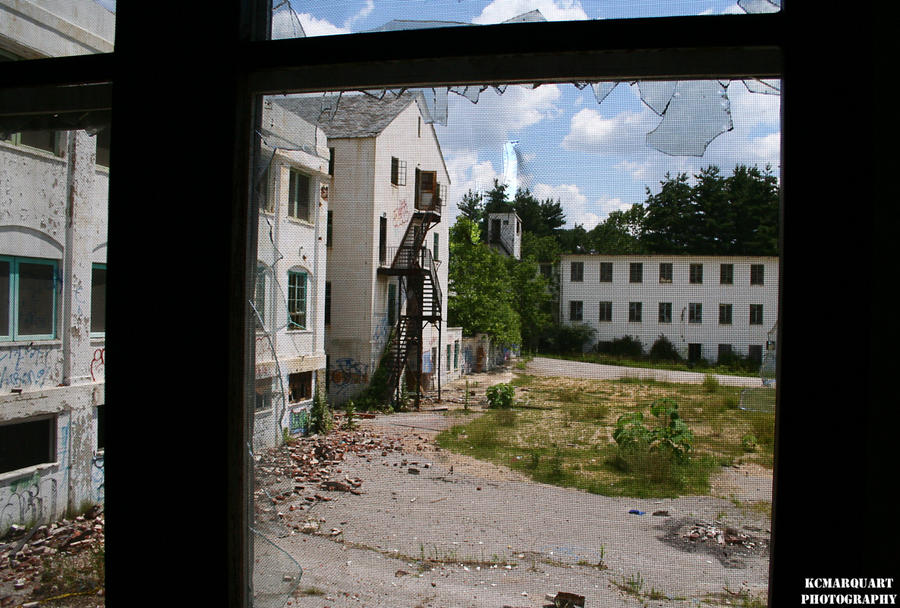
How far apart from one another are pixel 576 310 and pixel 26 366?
2400 mm

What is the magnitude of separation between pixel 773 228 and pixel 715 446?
488 millimetres

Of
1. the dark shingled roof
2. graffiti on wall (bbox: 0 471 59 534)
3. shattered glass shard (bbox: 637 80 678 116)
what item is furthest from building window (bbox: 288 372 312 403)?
shattered glass shard (bbox: 637 80 678 116)

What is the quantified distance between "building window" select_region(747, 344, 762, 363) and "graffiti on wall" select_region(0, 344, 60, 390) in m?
1.90

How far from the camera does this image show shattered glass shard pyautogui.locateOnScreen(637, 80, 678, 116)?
37.6 inches

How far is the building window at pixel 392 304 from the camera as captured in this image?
811 cm

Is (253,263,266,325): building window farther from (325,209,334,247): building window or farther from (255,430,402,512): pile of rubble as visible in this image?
(325,209,334,247): building window

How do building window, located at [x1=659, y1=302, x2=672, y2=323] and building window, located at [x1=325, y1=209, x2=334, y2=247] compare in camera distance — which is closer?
building window, located at [x1=659, y1=302, x2=672, y2=323]

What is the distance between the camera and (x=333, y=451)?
184 inches

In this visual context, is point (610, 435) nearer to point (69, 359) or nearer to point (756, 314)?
point (756, 314)

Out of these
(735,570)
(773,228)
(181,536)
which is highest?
(773,228)

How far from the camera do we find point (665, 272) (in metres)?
1.11

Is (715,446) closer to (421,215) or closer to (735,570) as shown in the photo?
(735,570)

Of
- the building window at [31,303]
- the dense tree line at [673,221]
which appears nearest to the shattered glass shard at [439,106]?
the dense tree line at [673,221]

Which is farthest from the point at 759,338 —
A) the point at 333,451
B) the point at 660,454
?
the point at 333,451
